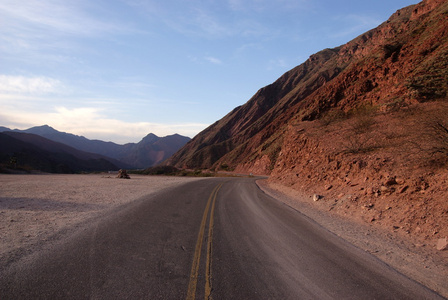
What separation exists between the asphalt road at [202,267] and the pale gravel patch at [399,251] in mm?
347

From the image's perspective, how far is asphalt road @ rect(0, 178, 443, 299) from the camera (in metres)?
4.29

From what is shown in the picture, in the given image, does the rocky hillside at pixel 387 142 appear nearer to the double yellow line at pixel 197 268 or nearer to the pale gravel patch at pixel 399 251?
the pale gravel patch at pixel 399 251

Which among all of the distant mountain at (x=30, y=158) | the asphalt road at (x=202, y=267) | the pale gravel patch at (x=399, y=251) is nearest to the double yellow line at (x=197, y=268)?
the asphalt road at (x=202, y=267)

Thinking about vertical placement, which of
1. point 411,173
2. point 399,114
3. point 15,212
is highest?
point 399,114

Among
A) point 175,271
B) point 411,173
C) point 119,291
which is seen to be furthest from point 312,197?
point 119,291

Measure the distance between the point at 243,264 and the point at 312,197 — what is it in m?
10.9

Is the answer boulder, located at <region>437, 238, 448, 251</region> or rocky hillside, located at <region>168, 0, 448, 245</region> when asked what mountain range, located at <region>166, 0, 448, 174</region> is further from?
boulder, located at <region>437, 238, 448, 251</region>

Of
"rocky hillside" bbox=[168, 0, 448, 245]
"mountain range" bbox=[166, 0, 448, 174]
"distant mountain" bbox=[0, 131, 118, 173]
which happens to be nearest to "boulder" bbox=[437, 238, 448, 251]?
"rocky hillside" bbox=[168, 0, 448, 245]

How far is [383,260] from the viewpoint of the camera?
607cm

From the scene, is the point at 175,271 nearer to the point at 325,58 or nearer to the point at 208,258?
the point at 208,258

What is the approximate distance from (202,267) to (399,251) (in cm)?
499

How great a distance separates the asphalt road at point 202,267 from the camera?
429cm

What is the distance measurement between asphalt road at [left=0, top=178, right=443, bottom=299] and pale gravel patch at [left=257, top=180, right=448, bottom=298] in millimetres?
347

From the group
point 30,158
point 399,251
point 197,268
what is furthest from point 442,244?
point 30,158
